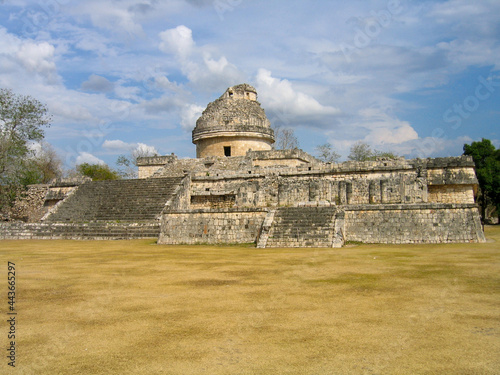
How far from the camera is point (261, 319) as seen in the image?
4.87 m

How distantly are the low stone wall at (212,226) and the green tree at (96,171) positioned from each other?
89.2ft

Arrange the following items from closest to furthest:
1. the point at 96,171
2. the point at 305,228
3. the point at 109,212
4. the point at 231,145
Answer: the point at 305,228 → the point at 109,212 → the point at 231,145 → the point at 96,171

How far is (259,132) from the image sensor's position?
86.8ft

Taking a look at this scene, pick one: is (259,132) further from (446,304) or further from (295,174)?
(446,304)

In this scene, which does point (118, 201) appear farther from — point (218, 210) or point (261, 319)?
point (261, 319)

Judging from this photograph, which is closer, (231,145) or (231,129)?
(231,129)

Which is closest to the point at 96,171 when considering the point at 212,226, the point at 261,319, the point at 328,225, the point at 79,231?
the point at 79,231

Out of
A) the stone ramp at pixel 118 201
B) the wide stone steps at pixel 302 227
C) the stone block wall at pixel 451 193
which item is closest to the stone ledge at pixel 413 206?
the wide stone steps at pixel 302 227

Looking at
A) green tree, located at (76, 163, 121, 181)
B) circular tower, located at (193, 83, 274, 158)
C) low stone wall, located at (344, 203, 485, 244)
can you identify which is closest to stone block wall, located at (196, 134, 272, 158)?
circular tower, located at (193, 83, 274, 158)

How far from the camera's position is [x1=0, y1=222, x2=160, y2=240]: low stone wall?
17453mm

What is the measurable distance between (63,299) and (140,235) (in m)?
11.6

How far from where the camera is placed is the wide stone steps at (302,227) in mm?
13094

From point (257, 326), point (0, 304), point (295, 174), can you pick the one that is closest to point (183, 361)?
point (257, 326)

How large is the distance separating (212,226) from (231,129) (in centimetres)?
1184
